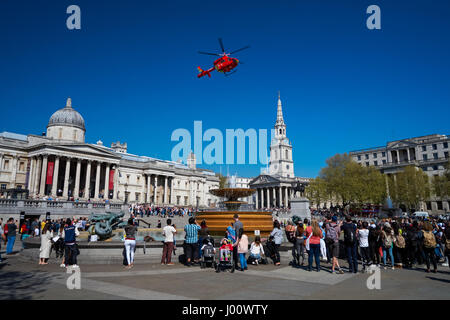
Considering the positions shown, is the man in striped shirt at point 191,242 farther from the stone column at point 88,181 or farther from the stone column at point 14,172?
the stone column at point 14,172

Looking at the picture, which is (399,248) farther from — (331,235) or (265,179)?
(265,179)

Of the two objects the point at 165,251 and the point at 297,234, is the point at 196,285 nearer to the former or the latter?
the point at 165,251

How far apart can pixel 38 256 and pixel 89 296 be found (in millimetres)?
6867

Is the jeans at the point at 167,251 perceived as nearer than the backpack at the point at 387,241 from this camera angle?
Yes

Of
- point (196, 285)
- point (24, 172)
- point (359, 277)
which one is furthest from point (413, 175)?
point (24, 172)

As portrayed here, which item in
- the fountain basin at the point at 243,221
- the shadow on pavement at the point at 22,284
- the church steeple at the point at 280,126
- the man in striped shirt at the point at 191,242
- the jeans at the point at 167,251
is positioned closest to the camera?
the shadow on pavement at the point at 22,284

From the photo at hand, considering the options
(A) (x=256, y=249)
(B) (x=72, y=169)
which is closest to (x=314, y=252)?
(A) (x=256, y=249)

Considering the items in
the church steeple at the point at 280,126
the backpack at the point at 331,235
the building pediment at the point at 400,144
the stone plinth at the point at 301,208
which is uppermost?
the church steeple at the point at 280,126

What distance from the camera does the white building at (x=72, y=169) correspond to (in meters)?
50.8

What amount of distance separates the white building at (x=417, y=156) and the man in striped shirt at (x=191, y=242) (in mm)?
73136

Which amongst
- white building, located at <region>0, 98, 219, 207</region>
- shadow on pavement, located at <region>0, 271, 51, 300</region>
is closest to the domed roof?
white building, located at <region>0, 98, 219, 207</region>

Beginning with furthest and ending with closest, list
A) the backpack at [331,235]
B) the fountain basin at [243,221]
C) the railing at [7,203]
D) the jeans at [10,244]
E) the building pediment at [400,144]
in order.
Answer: the building pediment at [400,144]
the railing at [7,203]
the fountain basin at [243,221]
the jeans at [10,244]
the backpack at [331,235]

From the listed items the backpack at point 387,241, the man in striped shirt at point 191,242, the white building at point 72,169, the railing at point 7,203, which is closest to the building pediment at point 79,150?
the white building at point 72,169
